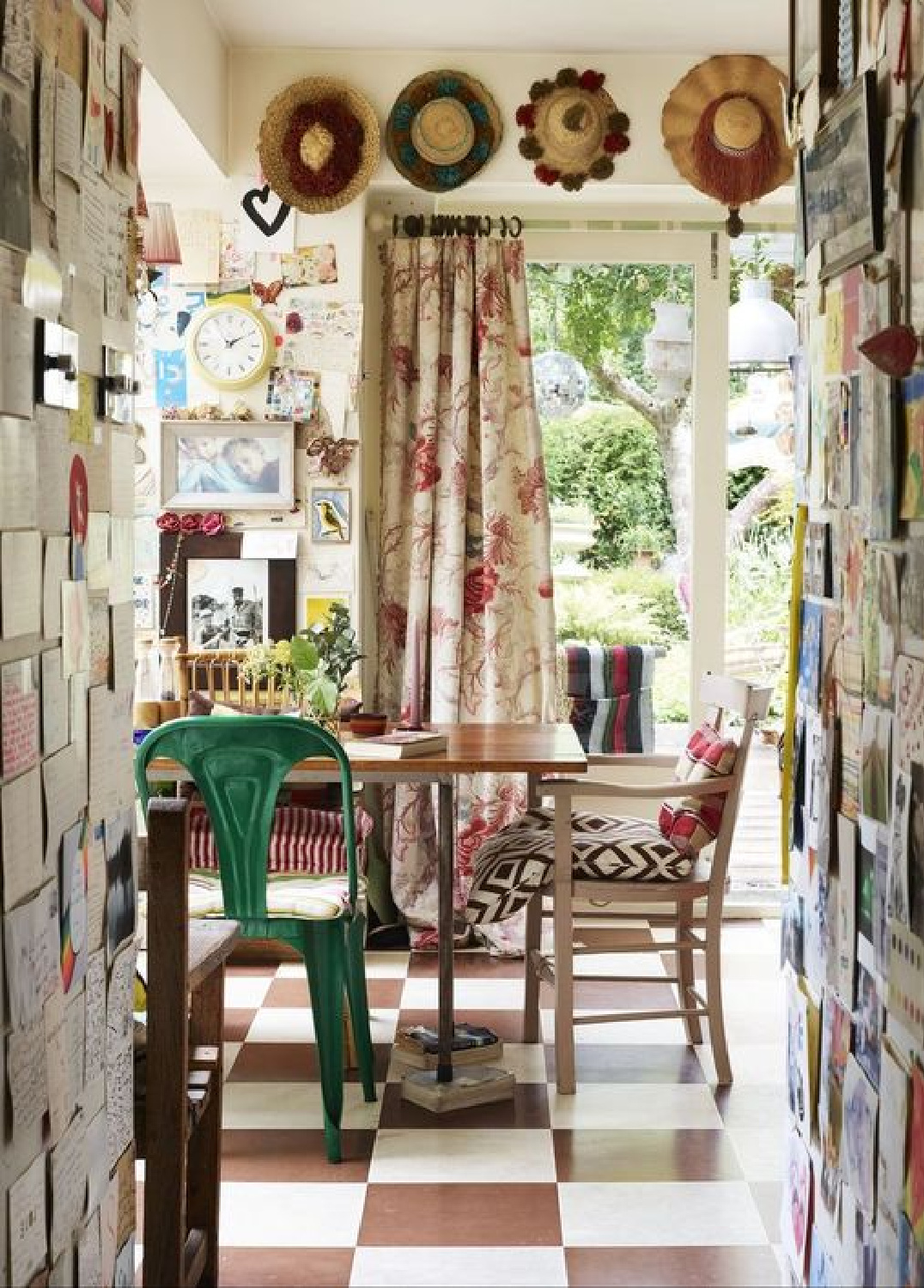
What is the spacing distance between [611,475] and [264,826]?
2408 mm

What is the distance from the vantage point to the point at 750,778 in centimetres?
558

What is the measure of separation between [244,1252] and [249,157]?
10.7 feet

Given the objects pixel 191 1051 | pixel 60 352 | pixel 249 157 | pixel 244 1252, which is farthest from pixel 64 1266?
pixel 249 157

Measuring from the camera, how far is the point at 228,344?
496 centimetres

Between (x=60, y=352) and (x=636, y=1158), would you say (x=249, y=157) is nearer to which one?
(x=636, y=1158)

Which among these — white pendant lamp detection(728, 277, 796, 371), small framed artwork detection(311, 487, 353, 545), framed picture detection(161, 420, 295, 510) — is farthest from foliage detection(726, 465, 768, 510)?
framed picture detection(161, 420, 295, 510)

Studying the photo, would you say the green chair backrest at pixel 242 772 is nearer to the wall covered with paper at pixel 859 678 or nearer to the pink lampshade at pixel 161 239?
the wall covered with paper at pixel 859 678

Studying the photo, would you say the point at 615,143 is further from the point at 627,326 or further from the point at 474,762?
the point at 474,762

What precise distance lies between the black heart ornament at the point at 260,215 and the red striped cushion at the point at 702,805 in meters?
2.10

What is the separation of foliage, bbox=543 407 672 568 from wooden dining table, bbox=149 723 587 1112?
67.2 inches

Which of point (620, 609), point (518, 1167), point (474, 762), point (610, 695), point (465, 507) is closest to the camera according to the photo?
point (518, 1167)

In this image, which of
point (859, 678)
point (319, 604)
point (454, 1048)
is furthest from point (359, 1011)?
point (859, 678)

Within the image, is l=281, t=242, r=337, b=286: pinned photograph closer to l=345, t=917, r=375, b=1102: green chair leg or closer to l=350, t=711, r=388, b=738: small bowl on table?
l=350, t=711, r=388, b=738: small bowl on table

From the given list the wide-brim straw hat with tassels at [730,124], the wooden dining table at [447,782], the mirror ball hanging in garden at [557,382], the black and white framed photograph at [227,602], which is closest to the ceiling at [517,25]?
the wide-brim straw hat with tassels at [730,124]
